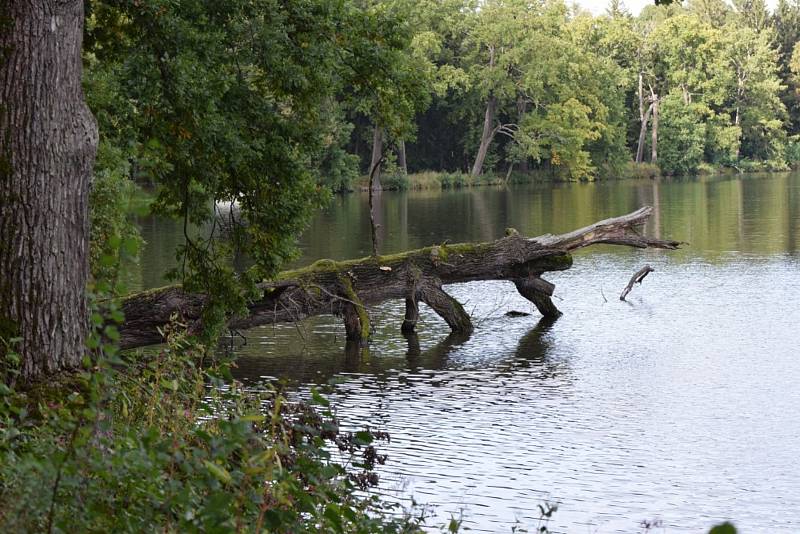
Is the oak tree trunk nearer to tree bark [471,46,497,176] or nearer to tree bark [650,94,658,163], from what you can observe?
tree bark [471,46,497,176]

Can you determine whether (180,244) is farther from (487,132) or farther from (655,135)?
(655,135)

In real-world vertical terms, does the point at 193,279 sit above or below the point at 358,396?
above

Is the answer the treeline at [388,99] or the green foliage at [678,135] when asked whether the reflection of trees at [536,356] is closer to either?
the treeline at [388,99]

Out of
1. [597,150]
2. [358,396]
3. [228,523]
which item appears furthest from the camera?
[597,150]

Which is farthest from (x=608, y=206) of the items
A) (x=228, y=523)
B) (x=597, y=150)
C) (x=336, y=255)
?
(x=228, y=523)

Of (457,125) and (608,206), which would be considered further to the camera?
(457,125)

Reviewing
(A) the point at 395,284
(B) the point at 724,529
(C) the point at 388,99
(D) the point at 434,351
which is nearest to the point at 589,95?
(A) the point at 395,284

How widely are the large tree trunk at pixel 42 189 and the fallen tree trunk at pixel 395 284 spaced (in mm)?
8319

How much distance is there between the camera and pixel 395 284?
60.5ft

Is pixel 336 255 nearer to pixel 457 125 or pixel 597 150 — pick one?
pixel 457 125

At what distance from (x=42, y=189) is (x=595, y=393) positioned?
372 inches

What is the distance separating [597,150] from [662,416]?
7111cm

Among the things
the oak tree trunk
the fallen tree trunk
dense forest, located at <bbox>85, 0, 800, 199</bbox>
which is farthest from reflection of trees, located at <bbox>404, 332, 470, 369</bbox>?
the oak tree trunk

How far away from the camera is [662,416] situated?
1359 cm
